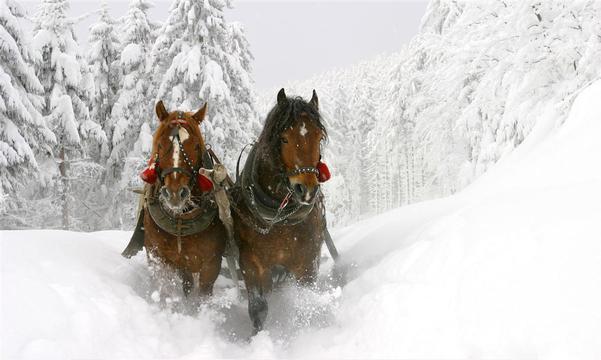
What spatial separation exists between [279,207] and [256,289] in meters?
0.92

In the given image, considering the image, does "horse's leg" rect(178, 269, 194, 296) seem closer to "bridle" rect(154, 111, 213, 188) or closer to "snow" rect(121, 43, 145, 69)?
"bridle" rect(154, 111, 213, 188)

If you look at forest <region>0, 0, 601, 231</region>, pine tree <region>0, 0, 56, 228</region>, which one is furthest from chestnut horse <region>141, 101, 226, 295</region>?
pine tree <region>0, 0, 56, 228</region>

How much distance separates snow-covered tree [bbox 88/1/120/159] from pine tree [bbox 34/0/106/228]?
1523mm

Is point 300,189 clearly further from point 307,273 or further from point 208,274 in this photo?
point 208,274

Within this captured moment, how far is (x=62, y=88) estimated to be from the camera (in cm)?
1563

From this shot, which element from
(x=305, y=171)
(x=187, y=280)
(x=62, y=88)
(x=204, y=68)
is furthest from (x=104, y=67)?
(x=305, y=171)

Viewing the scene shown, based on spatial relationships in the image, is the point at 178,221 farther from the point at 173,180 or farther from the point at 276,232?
the point at 276,232

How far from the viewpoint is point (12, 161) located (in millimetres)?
11711

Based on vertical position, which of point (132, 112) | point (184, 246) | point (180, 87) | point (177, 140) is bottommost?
point (184, 246)

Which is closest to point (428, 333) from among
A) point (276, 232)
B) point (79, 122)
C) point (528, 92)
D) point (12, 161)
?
point (276, 232)

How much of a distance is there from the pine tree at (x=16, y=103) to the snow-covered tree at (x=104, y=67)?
17.0 ft

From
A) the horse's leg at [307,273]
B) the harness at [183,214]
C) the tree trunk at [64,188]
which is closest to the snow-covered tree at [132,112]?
the tree trunk at [64,188]

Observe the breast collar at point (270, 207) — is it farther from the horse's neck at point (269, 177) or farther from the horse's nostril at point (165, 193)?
the horse's nostril at point (165, 193)

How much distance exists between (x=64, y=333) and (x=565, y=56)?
1063cm
